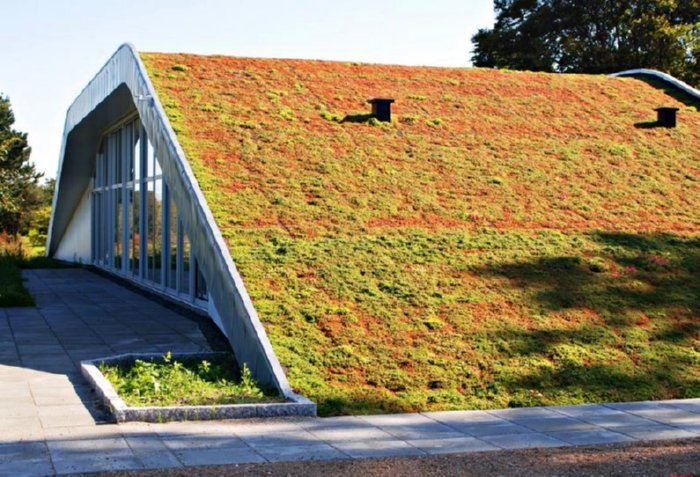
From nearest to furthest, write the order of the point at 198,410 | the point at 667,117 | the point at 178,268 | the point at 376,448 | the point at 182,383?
the point at 376,448 < the point at 198,410 < the point at 182,383 < the point at 178,268 < the point at 667,117

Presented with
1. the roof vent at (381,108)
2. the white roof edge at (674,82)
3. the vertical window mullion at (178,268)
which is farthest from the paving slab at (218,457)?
the white roof edge at (674,82)

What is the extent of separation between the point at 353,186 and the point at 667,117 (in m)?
8.35

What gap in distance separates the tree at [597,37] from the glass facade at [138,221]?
63.4 ft

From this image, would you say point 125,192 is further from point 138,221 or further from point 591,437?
point 591,437

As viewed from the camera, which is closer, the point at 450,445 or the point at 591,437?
the point at 450,445

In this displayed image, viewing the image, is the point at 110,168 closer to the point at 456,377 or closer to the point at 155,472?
the point at 456,377

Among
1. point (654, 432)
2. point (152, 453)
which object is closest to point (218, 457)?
point (152, 453)

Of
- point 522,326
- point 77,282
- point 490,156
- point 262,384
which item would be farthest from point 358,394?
point 77,282

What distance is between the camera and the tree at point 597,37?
3459 cm

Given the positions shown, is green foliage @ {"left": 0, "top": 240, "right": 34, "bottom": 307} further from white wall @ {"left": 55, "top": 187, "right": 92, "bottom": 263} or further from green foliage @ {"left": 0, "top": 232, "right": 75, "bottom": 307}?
white wall @ {"left": 55, "top": 187, "right": 92, "bottom": 263}

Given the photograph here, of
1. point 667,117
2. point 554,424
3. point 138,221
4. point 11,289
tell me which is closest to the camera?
point 554,424

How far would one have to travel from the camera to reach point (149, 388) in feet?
28.0

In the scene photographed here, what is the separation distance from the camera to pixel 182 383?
8781 millimetres

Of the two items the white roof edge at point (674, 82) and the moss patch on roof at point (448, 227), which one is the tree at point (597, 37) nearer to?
the white roof edge at point (674, 82)
